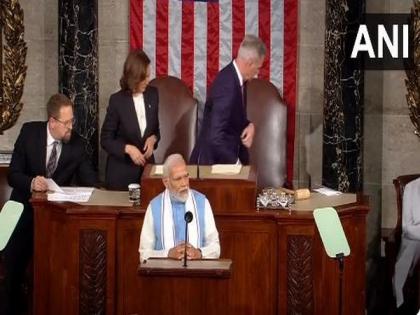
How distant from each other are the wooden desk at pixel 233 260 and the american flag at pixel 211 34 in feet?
9.38

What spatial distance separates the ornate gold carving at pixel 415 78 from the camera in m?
10.7

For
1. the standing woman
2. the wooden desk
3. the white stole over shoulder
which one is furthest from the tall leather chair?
the white stole over shoulder

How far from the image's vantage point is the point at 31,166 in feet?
29.3

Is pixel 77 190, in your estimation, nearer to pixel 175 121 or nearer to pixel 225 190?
pixel 225 190

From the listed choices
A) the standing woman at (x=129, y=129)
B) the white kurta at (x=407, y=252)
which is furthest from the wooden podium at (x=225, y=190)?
the white kurta at (x=407, y=252)

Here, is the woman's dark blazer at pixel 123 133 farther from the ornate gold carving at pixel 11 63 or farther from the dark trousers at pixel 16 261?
the ornate gold carving at pixel 11 63

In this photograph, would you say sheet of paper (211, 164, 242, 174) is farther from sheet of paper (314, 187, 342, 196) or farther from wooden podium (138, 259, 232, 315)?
wooden podium (138, 259, 232, 315)

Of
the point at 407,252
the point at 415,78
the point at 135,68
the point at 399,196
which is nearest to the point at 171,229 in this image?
the point at 135,68

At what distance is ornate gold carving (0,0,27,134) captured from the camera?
35.6ft

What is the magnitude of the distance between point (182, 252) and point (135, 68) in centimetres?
238

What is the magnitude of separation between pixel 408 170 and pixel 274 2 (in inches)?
80.1

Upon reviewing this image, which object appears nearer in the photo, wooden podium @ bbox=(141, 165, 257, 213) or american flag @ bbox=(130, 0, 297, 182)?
wooden podium @ bbox=(141, 165, 257, 213)

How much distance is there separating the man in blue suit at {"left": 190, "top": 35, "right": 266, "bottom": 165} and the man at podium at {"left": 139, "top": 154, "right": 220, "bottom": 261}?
137 centimetres

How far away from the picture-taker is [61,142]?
8.94 m
